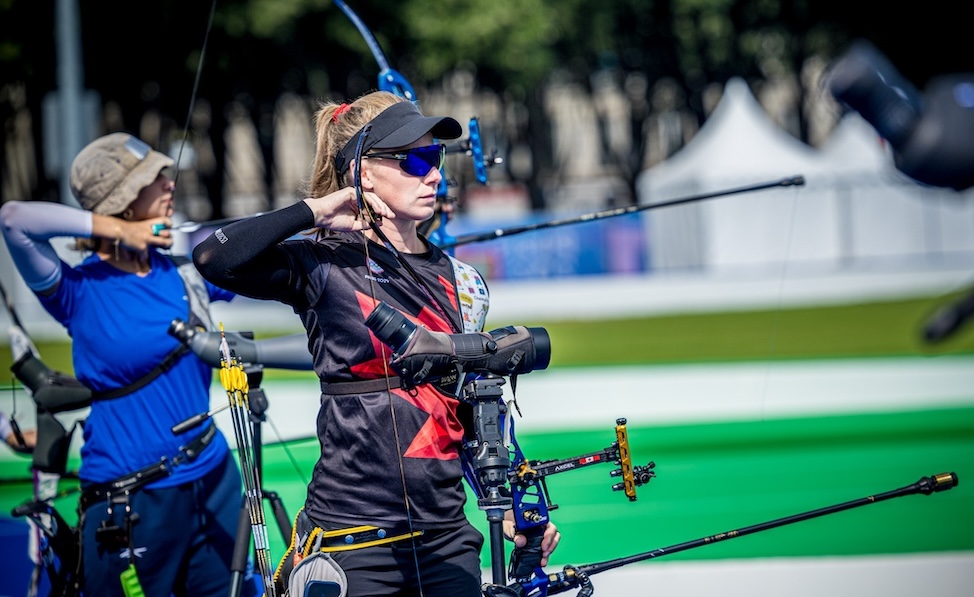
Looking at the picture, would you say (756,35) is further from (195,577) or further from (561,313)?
(195,577)

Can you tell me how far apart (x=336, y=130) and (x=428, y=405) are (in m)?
0.80

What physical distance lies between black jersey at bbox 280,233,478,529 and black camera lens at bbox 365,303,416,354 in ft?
0.73

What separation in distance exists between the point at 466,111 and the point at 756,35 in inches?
459

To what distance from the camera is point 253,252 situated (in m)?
2.90

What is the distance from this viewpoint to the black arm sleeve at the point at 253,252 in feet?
9.55

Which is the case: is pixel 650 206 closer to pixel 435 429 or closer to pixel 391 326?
pixel 435 429

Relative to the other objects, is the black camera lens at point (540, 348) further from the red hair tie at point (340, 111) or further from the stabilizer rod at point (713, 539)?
the red hair tie at point (340, 111)

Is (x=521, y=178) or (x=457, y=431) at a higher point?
(x=521, y=178)

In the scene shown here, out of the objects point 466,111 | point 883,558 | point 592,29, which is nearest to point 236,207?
point 466,111

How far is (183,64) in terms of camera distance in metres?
23.2

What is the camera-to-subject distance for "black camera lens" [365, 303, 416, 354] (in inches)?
110

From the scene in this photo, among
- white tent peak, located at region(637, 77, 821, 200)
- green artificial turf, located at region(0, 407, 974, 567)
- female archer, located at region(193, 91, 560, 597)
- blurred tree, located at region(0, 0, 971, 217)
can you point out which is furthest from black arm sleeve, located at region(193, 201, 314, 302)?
white tent peak, located at region(637, 77, 821, 200)

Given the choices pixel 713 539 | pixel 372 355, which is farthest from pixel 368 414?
pixel 713 539

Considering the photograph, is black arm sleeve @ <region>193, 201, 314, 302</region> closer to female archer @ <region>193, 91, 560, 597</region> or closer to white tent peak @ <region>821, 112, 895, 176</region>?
female archer @ <region>193, 91, 560, 597</region>
